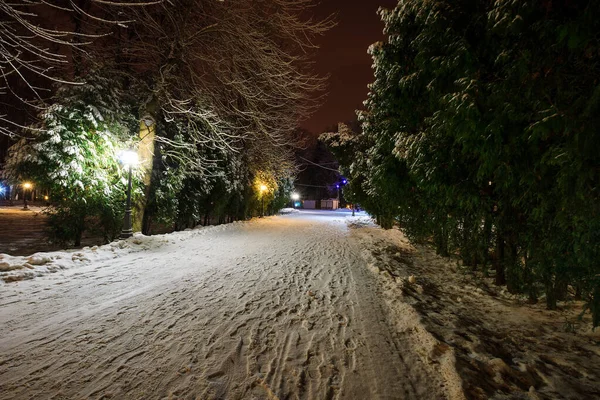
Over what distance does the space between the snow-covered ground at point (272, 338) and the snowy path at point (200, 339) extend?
2 cm

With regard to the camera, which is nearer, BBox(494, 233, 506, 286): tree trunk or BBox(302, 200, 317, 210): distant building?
BBox(494, 233, 506, 286): tree trunk

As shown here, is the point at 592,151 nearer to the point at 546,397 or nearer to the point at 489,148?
the point at 489,148

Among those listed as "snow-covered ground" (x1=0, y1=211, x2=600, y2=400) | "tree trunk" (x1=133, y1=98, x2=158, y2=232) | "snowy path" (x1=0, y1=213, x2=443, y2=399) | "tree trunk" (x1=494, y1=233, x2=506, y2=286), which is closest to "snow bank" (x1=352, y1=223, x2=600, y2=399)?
"snow-covered ground" (x1=0, y1=211, x2=600, y2=400)

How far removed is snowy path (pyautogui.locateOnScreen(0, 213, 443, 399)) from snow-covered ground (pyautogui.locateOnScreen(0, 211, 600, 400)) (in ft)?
0.05

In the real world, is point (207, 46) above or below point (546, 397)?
above

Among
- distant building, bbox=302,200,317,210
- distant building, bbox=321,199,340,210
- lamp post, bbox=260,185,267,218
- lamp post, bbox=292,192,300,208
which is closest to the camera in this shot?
lamp post, bbox=260,185,267,218

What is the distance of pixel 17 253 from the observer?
28.9 feet

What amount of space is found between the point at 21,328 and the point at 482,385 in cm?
482

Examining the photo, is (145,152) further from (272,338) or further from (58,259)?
(272,338)

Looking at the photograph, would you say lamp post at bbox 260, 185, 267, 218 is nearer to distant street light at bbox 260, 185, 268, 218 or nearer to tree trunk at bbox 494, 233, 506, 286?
distant street light at bbox 260, 185, 268, 218

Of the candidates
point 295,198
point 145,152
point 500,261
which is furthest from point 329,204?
point 500,261

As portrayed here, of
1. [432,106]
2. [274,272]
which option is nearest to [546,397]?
[432,106]

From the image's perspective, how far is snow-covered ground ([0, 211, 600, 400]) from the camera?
2.35 metres

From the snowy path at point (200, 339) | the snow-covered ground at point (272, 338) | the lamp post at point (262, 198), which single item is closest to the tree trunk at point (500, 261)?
the snow-covered ground at point (272, 338)
